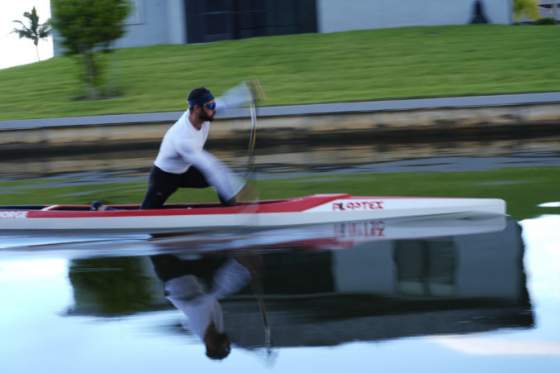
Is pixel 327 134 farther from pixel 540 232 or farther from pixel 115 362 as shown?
pixel 115 362

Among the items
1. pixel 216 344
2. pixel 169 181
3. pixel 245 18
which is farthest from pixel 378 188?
pixel 245 18

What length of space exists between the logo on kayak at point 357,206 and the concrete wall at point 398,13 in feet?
78.3

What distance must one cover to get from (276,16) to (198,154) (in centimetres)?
2500

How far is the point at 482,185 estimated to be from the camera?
12.7 m

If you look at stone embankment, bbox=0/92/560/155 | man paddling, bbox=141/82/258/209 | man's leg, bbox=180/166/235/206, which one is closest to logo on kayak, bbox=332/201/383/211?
man paddling, bbox=141/82/258/209

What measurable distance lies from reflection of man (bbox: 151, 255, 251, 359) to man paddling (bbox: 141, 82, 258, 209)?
1.25m

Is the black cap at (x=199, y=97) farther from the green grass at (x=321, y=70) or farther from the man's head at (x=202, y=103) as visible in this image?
the green grass at (x=321, y=70)

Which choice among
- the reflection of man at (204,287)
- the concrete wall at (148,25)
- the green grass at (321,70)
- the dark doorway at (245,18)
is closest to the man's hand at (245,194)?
the reflection of man at (204,287)

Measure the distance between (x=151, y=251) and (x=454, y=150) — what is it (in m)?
8.83

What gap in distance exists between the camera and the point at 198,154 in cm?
979

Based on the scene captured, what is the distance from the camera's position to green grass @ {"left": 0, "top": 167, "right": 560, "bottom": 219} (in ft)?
39.5

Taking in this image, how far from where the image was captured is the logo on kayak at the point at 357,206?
1001 centimetres

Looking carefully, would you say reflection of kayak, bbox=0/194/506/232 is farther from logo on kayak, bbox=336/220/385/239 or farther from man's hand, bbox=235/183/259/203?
man's hand, bbox=235/183/259/203

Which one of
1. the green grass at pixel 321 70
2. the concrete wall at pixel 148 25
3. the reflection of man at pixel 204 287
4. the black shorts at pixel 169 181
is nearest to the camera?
the reflection of man at pixel 204 287
